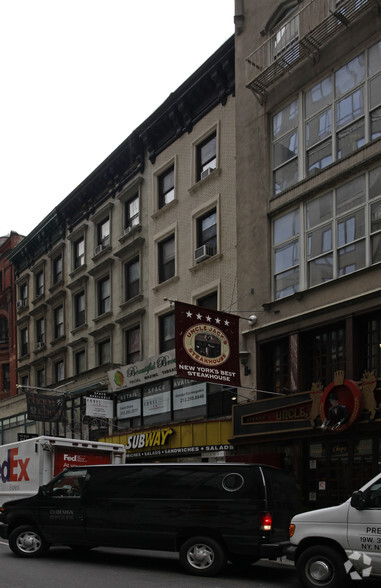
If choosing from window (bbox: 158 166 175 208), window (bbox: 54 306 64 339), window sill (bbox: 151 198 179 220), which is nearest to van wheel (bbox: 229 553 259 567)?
window sill (bbox: 151 198 179 220)

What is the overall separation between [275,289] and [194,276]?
483 cm

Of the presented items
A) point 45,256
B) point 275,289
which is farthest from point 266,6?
point 45,256

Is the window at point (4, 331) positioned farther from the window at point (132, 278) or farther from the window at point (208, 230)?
the window at point (208, 230)

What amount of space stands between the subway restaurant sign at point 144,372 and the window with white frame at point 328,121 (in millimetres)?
7642

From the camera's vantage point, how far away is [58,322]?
38.2 meters

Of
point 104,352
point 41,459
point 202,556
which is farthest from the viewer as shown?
point 104,352

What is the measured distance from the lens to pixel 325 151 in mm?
20375

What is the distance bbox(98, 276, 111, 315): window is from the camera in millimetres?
32812

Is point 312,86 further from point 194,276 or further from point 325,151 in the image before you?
point 194,276

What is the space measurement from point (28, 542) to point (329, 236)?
10.9 metres

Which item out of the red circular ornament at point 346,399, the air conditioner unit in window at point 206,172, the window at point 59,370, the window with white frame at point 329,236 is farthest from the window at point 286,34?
the window at point 59,370

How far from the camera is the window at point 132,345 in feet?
98.3

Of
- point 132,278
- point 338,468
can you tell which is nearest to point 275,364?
point 338,468

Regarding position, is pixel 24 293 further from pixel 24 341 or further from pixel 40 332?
pixel 40 332
